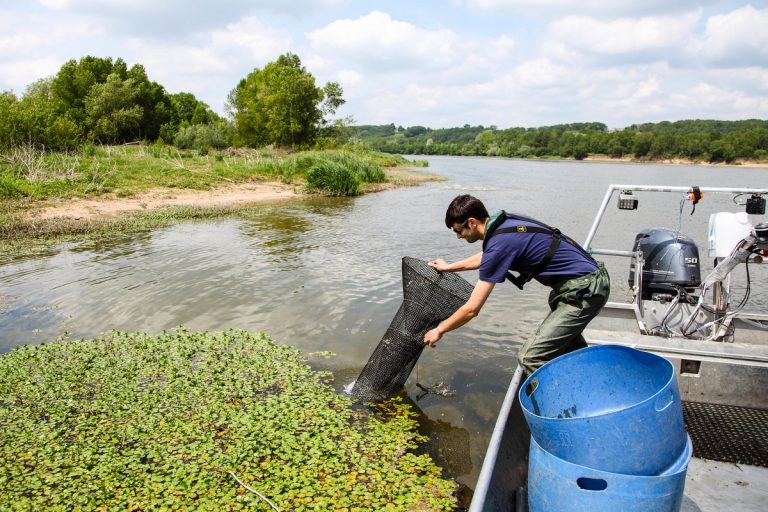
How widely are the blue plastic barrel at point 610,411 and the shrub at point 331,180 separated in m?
24.5

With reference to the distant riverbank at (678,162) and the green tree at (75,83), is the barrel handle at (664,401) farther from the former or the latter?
the distant riverbank at (678,162)

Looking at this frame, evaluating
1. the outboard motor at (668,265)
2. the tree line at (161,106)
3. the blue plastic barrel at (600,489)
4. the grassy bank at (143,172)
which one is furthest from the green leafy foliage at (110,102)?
the blue plastic barrel at (600,489)

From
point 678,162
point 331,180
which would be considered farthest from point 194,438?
point 678,162

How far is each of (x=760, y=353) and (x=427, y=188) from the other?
32.1m

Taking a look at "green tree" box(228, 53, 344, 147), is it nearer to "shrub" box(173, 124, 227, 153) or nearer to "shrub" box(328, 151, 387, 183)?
"shrub" box(173, 124, 227, 153)

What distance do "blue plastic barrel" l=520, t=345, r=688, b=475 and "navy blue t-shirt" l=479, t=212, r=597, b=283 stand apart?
869 millimetres

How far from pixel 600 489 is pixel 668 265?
4279 millimetres

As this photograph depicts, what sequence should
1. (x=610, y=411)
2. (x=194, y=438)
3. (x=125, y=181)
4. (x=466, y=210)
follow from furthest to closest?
1. (x=125, y=181)
2. (x=194, y=438)
3. (x=466, y=210)
4. (x=610, y=411)

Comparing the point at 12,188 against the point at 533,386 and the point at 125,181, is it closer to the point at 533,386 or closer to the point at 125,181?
the point at 125,181

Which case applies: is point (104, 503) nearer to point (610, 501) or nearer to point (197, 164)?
point (610, 501)

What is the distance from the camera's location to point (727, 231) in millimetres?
5203

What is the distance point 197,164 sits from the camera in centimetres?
3083

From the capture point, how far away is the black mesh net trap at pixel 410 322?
5086mm

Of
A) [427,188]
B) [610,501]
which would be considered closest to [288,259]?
[610,501]
